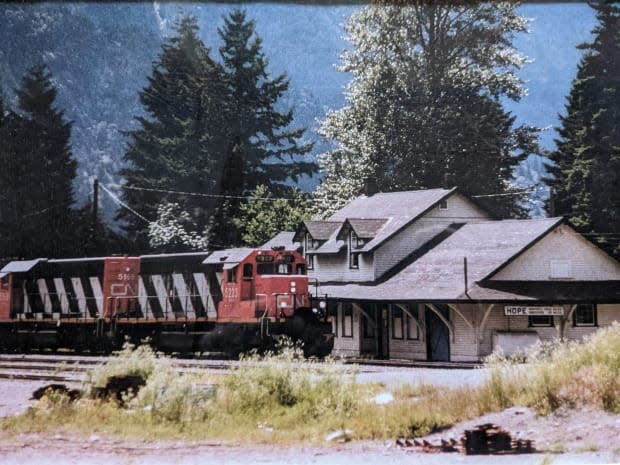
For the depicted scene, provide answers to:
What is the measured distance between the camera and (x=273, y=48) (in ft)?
28.6

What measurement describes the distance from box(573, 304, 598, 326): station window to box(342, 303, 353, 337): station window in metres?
4.02

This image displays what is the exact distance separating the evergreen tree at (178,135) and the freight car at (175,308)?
3123 millimetres

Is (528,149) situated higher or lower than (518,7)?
lower

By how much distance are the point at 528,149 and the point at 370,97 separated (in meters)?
2.05

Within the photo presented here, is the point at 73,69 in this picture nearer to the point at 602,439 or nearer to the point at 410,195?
the point at 410,195

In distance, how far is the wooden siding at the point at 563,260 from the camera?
456 inches

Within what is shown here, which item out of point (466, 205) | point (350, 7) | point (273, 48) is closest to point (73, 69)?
point (273, 48)

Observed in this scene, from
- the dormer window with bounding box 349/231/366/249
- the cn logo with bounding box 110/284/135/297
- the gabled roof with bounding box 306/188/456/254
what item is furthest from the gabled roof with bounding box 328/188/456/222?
the cn logo with bounding box 110/284/135/297

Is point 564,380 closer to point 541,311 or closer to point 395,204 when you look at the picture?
point 395,204

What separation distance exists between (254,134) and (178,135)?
866mm

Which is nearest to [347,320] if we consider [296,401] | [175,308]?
[175,308]

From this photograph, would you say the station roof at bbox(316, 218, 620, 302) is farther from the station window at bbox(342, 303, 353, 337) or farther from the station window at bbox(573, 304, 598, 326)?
the station window at bbox(342, 303, 353, 337)

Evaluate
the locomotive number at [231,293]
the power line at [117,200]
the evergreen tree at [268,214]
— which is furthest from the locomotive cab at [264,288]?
the power line at [117,200]

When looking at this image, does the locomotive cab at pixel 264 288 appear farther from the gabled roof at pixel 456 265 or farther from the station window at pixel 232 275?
the gabled roof at pixel 456 265
